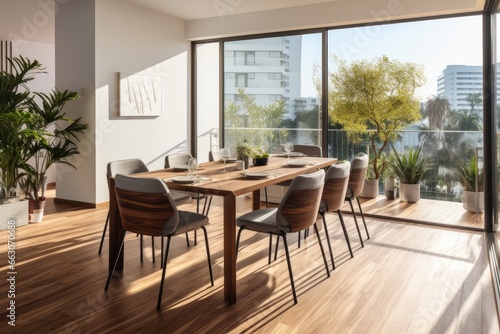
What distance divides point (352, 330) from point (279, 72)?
4.47 metres

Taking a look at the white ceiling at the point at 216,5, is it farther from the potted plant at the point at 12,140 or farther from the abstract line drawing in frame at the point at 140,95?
the potted plant at the point at 12,140

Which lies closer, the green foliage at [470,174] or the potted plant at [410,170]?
the green foliage at [470,174]

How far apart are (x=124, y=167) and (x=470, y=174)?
12.7ft

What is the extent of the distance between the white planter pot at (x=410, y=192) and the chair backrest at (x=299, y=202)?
3210mm

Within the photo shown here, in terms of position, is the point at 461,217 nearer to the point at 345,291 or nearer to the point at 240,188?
the point at 345,291

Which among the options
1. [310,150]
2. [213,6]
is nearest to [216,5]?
[213,6]

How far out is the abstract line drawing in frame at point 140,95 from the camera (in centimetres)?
579

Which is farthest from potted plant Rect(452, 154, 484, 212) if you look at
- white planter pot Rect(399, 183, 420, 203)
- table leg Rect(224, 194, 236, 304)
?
table leg Rect(224, 194, 236, 304)

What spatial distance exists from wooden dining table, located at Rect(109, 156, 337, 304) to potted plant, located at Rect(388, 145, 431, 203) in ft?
6.10

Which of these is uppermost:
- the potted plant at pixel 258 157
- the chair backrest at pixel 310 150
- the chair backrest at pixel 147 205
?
the chair backrest at pixel 310 150

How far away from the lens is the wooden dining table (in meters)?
2.73

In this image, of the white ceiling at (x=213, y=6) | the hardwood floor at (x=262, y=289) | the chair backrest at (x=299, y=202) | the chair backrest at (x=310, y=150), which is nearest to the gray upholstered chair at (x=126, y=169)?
the hardwood floor at (x=262, y=289)

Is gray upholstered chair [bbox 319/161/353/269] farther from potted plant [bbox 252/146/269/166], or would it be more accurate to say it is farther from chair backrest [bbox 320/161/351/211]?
potted plant [bbox 252/146/269/166]

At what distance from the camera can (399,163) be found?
5660 millimetres
